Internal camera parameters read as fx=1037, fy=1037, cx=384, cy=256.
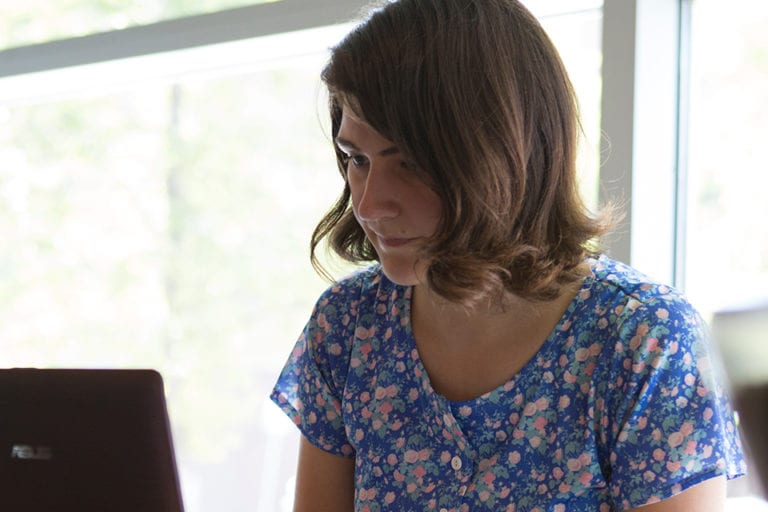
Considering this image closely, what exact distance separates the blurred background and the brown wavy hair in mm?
618

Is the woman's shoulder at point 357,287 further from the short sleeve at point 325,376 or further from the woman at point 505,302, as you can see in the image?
the woman at point 505,302

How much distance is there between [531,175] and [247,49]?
4.18 ft

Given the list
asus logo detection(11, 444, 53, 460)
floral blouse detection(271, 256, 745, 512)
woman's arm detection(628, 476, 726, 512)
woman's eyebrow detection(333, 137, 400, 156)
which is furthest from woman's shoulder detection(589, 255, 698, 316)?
asus logo detection(11, 444, 53, 460)

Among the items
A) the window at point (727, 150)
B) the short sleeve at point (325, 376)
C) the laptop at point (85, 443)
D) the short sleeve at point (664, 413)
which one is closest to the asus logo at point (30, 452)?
the laptop at point (85, 443)

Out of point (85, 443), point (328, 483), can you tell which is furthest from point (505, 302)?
point (85, 443)

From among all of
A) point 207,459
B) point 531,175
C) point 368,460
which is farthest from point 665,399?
point 207,459

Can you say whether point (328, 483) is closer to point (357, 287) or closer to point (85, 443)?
point (357, 287)

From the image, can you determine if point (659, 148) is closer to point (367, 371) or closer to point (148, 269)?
point (367, 371)

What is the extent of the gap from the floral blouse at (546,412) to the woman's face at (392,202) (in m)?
0.20

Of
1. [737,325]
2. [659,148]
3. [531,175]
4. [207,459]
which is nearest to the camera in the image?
[737,325]

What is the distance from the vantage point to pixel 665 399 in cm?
130

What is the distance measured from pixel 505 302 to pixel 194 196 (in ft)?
5.29

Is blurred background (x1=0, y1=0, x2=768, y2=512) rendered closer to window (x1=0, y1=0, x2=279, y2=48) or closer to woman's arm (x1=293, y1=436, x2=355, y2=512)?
window (x1=0, y1=0, x2=279, y2=48)

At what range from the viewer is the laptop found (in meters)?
1.25
